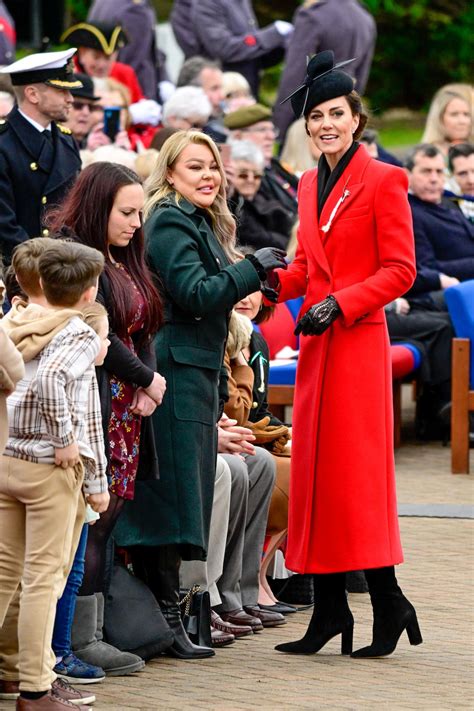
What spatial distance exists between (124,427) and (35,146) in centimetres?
202

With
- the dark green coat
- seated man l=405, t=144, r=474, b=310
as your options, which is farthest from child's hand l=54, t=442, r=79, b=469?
seated man l=405, t=144, r=474, b=310

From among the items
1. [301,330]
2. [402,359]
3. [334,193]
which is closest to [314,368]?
[301,330]

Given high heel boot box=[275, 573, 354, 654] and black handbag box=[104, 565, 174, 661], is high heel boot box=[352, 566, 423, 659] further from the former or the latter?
black handbag box=[104, 565, 174, 661]

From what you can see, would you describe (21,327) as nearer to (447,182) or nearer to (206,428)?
(206,428)

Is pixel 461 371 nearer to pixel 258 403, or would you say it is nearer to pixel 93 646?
pixel 258 403

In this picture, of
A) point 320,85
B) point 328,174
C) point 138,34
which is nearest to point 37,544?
point 328,174

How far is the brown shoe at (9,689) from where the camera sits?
5703 millimetres

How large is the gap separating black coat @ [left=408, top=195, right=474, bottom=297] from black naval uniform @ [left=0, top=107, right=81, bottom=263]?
15.0ft

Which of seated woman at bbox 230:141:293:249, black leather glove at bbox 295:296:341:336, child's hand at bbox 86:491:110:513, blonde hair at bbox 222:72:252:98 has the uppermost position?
blonde hair at bbox 222:72:252:98

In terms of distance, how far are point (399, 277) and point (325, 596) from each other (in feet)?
4.14

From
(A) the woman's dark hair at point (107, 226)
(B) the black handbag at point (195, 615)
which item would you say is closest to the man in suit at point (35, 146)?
(A) the woman's dark hair at point (107, 226)

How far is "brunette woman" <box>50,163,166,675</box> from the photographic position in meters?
6.07

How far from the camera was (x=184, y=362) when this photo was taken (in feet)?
21.0

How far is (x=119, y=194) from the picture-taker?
612cm
